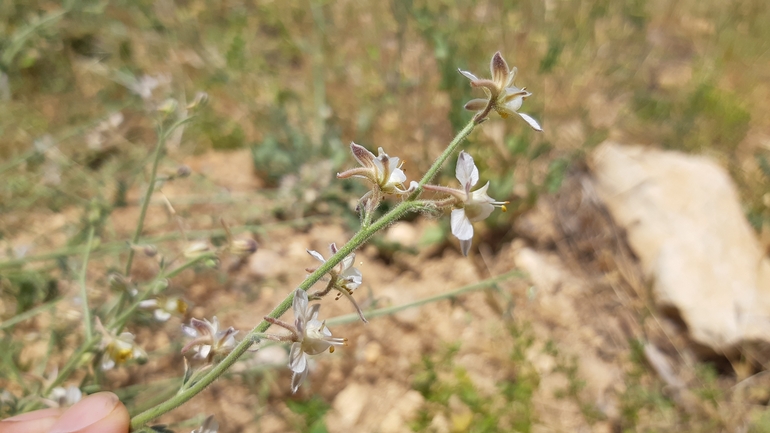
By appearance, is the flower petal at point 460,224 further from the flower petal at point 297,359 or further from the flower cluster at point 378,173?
the flower petal at point 297,359

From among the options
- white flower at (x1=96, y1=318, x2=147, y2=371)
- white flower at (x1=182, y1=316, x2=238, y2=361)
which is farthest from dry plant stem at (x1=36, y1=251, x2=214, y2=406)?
white flower at (x1=182, y1=316, x2=238, y2=361)

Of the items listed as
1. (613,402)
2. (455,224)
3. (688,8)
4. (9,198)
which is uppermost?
(9,198)

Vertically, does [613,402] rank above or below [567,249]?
below

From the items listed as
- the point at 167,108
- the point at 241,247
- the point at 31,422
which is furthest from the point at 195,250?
the point at 31,422

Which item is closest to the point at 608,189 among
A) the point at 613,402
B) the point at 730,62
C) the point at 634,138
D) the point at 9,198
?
the point at 634,138

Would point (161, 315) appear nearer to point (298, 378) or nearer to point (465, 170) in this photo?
point (298, 378)

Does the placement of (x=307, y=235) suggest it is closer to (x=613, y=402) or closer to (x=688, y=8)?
(x=613, y=402)

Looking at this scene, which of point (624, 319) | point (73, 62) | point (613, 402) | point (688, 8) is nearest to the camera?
point (613, 402)

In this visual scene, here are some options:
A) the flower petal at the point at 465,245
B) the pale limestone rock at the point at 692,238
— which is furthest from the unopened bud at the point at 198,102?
the pale limestone rock at the point at 692,238
